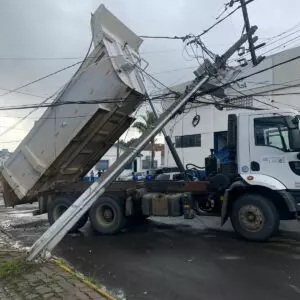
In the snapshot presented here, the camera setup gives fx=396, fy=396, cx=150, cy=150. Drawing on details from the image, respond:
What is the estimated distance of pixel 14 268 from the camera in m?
6.42

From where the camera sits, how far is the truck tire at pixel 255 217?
8.50 metres

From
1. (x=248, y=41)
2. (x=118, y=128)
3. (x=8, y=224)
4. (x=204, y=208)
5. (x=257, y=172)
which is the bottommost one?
(x=8, y=224)

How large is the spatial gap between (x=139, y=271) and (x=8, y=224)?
7975 mm

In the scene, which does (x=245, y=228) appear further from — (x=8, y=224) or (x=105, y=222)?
(x=8, y=224)

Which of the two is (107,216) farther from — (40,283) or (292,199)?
(40,283)

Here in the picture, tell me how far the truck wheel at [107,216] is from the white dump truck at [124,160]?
0.09 feet

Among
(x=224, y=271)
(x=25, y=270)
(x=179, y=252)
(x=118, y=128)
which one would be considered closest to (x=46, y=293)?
(x=25, y=270)

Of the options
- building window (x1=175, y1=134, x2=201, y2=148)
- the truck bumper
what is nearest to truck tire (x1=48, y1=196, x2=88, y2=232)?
the truck bumper

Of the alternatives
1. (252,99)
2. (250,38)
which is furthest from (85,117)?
(252,99)

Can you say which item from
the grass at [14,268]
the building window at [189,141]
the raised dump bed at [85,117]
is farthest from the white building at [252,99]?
the grass at [14,268]

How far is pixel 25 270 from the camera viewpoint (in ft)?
21.1

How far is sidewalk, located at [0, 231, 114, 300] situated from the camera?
5.22 metres

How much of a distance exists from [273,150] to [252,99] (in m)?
17.8

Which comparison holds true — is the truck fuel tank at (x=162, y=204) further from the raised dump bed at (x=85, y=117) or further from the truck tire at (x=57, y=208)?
the raised dump bed at (x=85, y=117)
